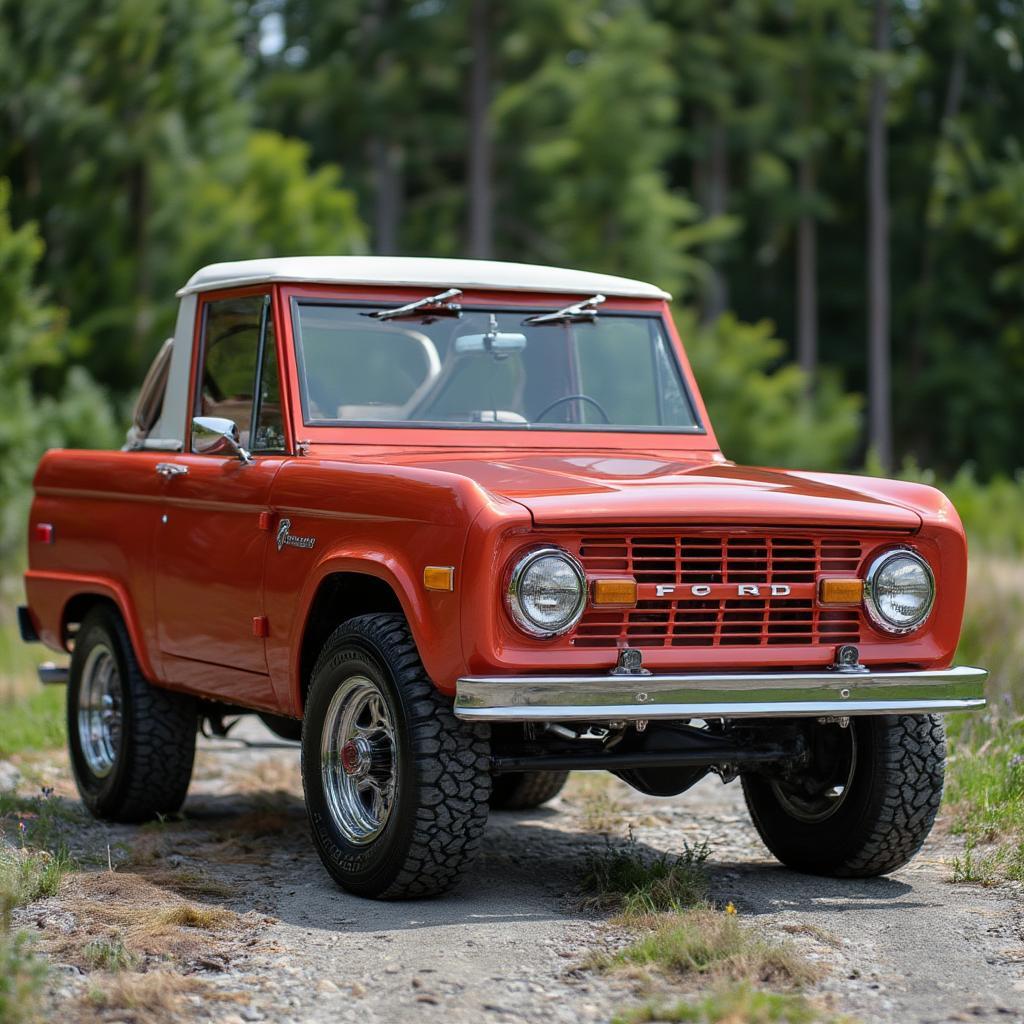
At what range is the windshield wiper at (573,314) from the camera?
7.43m

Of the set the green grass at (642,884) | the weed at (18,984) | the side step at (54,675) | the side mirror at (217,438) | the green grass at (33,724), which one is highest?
the side mirror at (217,438)

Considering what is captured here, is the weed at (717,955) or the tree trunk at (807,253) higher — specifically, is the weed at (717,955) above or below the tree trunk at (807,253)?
below

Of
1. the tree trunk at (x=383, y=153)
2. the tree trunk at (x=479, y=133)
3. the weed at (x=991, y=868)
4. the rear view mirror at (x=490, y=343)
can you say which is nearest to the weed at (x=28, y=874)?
the rear view mirror at (x=490, y=343)

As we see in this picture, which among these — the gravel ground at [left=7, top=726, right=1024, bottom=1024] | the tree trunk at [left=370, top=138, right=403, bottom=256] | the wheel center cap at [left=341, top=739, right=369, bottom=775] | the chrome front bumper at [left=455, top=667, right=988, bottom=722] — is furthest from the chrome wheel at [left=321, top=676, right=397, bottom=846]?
the tree trunk at [left=370, top=138, right=403, bottom=256]

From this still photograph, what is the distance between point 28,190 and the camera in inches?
1089

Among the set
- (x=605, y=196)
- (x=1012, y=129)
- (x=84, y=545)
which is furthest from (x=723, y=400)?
(x=84, y=545)

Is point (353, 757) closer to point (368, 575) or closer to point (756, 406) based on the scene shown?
point (368, 575)

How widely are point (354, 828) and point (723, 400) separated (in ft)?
103

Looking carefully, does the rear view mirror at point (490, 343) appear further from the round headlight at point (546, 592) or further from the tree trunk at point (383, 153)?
the tree trunk at point (383, 153)

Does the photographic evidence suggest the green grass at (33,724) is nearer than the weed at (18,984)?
No

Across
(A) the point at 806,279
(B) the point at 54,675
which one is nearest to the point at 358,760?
(B) the point at 54,675

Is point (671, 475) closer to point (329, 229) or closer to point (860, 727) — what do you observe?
point (860, 727)

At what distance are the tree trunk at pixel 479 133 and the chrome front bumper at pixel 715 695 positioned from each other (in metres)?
28.5

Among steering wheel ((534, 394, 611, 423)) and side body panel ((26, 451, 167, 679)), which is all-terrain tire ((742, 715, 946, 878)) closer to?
steering wheel ((534, 394, 611, 423))
